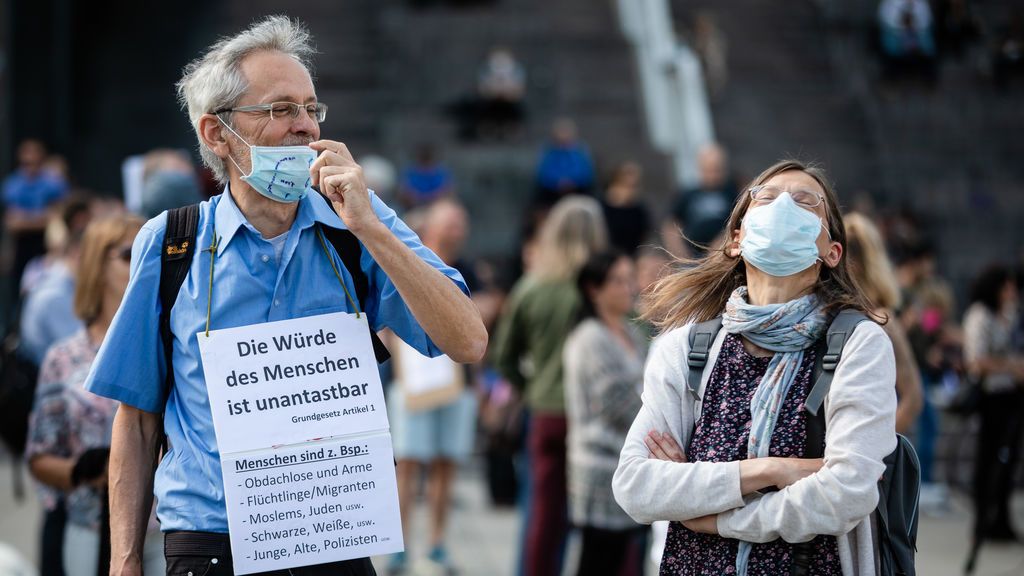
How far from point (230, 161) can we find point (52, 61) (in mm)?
19124

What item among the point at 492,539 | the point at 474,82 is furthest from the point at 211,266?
the point at 474,82

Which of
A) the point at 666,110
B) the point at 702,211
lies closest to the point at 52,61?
the point at 666,110

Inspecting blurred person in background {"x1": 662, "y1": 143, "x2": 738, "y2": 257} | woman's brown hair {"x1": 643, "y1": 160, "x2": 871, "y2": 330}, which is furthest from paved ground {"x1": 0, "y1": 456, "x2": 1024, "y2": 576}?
woman's brown hair {"x1": 643, "y1": 160, "x2": 871, "y2": 330}

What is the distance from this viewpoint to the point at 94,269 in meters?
5.49

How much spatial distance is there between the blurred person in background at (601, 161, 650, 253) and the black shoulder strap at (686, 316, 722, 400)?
1051cm

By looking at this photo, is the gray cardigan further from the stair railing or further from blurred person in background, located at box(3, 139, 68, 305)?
the stair railing

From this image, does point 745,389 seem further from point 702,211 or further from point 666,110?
point 666,110

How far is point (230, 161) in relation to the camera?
3740mm

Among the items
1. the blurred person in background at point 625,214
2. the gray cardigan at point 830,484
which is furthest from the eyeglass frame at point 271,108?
the blurred person in background at point 625,214

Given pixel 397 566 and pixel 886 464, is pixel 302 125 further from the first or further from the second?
pixel 397 566

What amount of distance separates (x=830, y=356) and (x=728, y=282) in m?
0.53

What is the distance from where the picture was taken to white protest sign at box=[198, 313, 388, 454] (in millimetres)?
3529

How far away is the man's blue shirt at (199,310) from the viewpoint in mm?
3578

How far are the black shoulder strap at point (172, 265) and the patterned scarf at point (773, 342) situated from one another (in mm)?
1454
